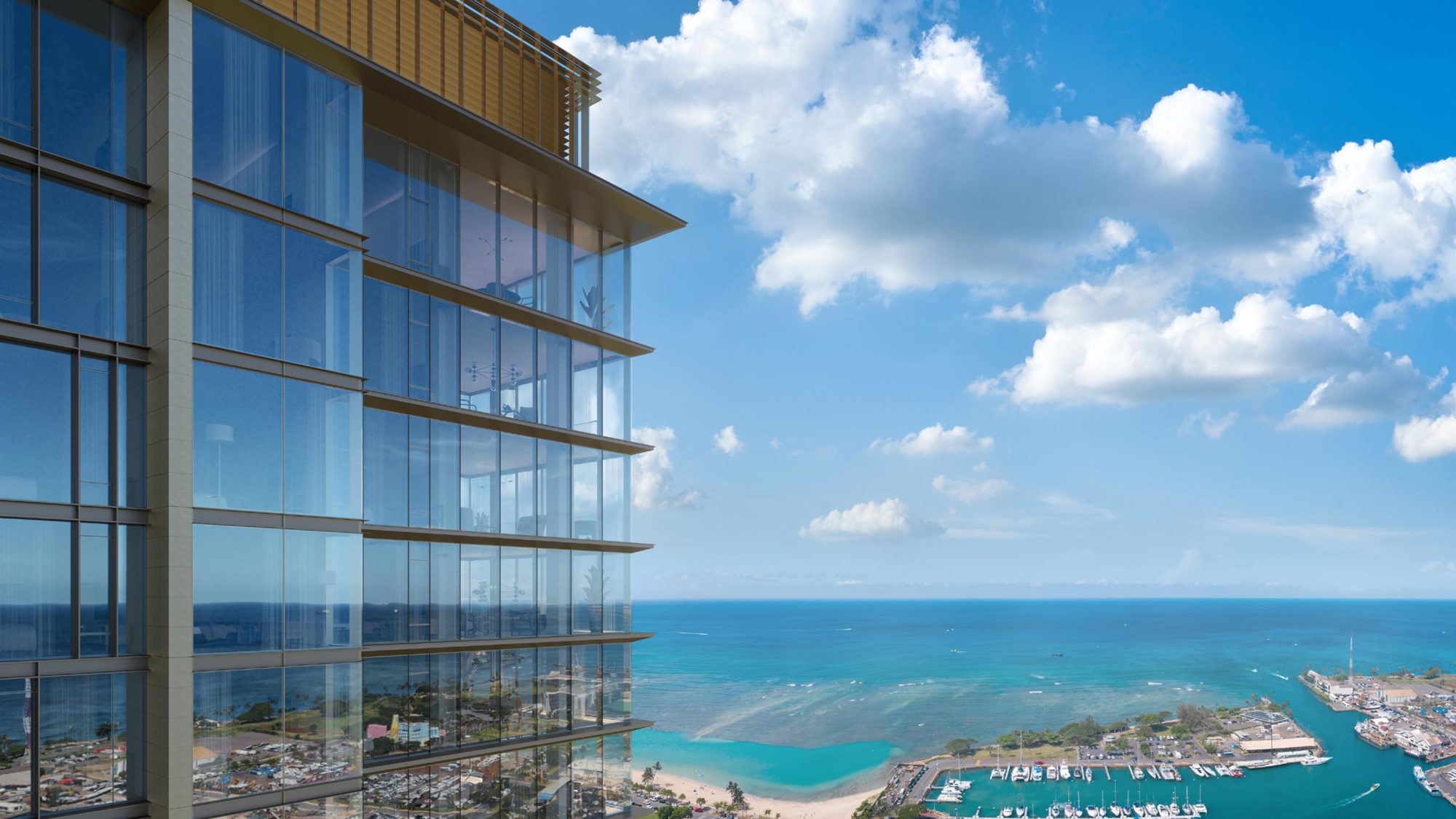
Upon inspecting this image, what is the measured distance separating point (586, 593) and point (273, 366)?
8.90m

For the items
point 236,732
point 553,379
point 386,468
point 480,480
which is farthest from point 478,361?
point 236,732

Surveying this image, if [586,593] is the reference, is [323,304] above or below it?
above

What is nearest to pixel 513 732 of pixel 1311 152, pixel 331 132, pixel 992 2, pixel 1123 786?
pixel 331 132

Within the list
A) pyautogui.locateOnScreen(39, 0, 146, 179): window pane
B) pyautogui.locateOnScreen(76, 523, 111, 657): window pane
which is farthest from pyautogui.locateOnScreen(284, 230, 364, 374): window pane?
pyautogui.locateOnScreen(76, 523, 111, 657): window pane

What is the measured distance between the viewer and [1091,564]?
186 metres

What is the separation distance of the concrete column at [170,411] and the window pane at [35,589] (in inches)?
36.5

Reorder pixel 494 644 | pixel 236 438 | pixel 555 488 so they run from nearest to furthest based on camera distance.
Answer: pixel 236 438
pixel 494 644
pixel 555 488

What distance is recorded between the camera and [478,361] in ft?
63.5

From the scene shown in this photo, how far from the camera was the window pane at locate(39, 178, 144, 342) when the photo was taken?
40.4ft

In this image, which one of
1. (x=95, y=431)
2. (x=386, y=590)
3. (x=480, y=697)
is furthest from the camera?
(x=480, y=697)

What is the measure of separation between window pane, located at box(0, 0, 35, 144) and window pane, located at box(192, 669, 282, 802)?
695cm

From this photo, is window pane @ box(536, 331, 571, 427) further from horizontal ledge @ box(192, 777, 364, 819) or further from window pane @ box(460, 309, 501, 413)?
horizontal ledge @ box(192, 777, 364, 819)

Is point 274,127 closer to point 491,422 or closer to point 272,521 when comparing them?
point 272,521

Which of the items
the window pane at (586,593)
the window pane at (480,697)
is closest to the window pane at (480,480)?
the window pane at (586,593)
